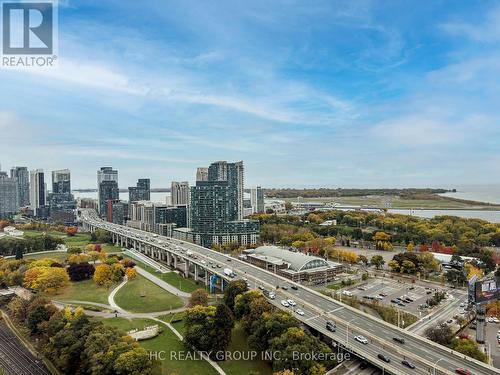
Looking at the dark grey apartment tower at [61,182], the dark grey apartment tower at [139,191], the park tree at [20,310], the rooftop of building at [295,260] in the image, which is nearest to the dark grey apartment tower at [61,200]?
the dark grey apartment tower at [61,182]

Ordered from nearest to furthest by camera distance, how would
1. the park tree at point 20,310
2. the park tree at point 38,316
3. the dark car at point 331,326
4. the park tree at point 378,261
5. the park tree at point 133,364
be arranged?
1. the park tree at point 133,364
2. the dark car at point 331,326
3. the park tree at point 38,316
4. the park tree at point 20,310
5. the park tree at point 378,261

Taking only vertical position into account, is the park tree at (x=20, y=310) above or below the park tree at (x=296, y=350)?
below

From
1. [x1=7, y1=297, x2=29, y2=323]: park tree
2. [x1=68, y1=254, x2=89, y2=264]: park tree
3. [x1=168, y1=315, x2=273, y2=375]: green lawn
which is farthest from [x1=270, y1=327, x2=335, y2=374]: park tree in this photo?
[x1=68, y1=254, x2=89, y2=264]: park tree

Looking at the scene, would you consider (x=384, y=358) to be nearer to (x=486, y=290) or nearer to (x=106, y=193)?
(x=486, y=290)

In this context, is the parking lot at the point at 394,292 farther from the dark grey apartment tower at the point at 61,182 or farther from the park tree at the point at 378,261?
the dark grey apartment tower at the point at 61,182

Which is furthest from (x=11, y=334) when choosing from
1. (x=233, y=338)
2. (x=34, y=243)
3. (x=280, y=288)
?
(x=34, y=243)

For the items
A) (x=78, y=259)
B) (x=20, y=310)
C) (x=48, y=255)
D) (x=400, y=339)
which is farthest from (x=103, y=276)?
(x=400, y=339)

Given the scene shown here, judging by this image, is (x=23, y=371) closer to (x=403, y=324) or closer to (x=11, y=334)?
(x=11, y=334)
